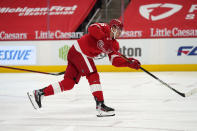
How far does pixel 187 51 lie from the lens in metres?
7.68

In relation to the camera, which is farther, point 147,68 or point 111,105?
point 147,68

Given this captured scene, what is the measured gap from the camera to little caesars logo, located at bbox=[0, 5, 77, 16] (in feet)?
30.8

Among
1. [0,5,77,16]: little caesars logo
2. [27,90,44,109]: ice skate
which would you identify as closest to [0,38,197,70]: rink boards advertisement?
[0,5,77,16]: little caesars logo

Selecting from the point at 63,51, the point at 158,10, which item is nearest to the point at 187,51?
the point at 158,10

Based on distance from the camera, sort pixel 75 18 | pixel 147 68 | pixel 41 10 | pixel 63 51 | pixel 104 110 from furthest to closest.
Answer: pixel 75 18
pixel 41 10
pixel 63 51
pixel 147 68
pixel 104 110

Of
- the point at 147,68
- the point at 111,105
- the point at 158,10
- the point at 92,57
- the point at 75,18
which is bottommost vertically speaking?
the point at 147,68

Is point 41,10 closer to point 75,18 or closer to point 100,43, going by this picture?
point 75,18

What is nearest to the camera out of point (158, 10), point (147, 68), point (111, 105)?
point (111, 105)

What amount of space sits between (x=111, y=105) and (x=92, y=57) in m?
0.74

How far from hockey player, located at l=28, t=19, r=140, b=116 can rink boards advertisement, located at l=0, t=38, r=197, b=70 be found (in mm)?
4356

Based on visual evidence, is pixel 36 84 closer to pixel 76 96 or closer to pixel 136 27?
pixel 76 96

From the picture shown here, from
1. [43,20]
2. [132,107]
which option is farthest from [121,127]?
[43,20]

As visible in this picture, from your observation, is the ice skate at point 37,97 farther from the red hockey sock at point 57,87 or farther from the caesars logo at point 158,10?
the caesars logo at point 158,10

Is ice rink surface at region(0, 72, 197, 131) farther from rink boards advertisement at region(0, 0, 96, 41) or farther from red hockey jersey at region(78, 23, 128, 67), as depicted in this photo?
rink boards advertisement at region(0, 0, 96, 41)
